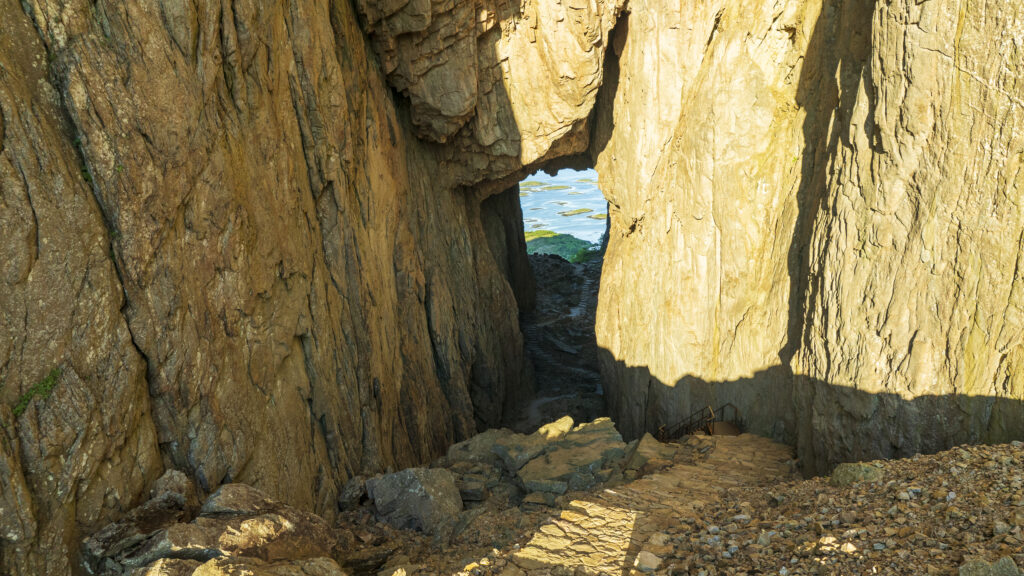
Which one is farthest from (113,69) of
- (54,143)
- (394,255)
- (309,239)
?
(394,255)

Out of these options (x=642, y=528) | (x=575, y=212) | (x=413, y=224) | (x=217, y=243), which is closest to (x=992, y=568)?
(x=642, y=528)

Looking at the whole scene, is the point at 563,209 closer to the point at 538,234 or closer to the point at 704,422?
the point at 538,234

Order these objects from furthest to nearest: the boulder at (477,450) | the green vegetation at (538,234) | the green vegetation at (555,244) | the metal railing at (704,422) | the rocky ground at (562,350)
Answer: the green vegetation at (538,234) → the green vegetation at (555,244) → the rocky ground at (562,350) → the metal railing at (704,422) → the boulder at (477,450)

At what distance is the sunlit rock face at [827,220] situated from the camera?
7039mm

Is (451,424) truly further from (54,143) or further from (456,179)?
(54,143)

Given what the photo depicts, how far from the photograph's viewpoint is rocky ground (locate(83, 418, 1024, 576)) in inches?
198

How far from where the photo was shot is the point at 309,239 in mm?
10516

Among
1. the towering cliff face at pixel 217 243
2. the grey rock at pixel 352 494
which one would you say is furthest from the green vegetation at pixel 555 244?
the grey rock at pixel 352 494

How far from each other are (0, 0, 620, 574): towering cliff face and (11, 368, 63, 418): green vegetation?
24 millimetres

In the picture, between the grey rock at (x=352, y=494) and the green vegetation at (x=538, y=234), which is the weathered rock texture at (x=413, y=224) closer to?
the grey rock at (x=352, y=494)

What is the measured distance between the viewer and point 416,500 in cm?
941

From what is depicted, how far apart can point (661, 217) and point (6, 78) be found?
13.7m

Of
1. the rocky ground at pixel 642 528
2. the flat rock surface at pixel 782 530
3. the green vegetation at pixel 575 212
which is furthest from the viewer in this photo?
the green vegetation at pixel 575 212

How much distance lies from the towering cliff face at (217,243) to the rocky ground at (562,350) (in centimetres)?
751
